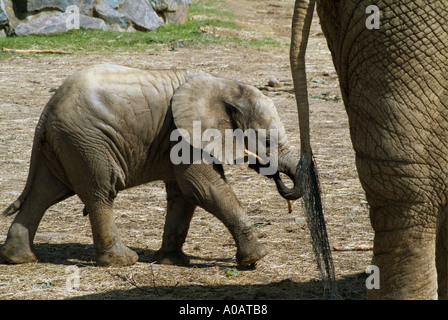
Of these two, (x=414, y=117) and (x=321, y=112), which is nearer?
(x=414, y=117)

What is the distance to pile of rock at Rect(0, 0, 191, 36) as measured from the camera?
49.7ft

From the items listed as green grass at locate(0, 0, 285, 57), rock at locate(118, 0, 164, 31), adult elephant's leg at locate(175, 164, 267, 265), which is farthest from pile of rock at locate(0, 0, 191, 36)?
adult elephant's leg at locate(175, 164, 267, 265)

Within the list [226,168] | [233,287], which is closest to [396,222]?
[233,287]

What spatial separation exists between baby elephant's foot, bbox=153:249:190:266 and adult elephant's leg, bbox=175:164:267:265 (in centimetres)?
37

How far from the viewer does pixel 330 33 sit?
3.51 m

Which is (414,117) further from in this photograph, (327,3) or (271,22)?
(271,22)

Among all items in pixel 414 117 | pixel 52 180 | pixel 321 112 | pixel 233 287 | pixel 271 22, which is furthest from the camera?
pixel 271 22

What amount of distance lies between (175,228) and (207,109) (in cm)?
81

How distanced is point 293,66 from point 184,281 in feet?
5.98

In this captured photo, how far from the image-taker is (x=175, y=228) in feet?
17.5

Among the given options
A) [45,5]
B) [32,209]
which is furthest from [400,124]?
[45,5]

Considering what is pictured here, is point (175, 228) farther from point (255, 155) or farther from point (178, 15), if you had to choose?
point (178, 15)

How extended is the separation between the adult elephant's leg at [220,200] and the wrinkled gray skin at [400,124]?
1712 mm
